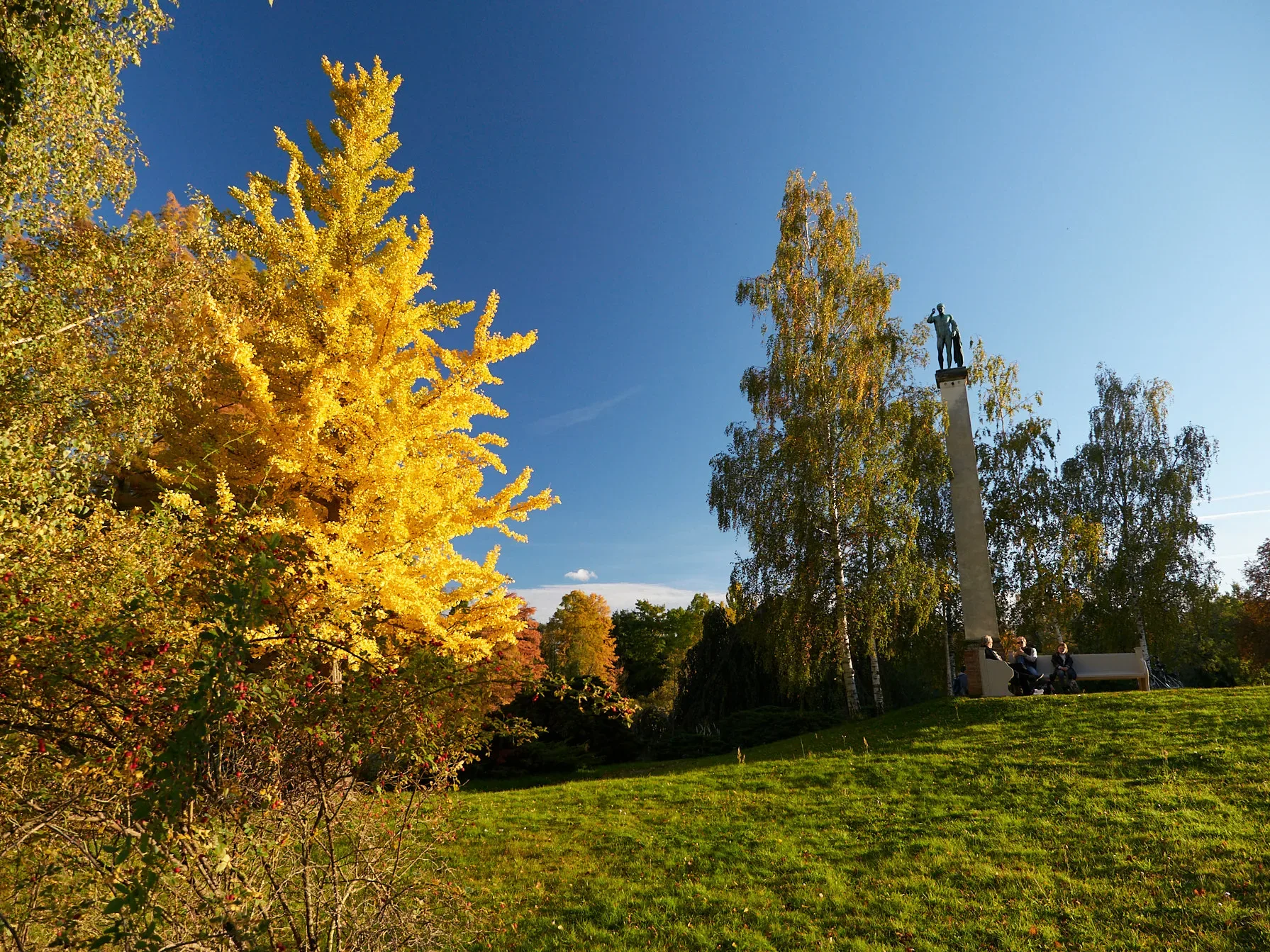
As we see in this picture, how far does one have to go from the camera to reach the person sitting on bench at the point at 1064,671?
11.6 meters

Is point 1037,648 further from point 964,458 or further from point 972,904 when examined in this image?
point 972,904

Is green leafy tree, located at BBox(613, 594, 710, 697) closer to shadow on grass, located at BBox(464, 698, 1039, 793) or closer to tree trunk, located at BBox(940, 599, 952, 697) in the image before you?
tree trunk, located at BBox(940, 599, 952, 697)

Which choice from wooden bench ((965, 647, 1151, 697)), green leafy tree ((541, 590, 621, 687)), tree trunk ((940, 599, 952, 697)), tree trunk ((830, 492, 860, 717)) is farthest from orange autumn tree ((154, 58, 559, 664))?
green leafy tree ((541, 590, 621, 687))

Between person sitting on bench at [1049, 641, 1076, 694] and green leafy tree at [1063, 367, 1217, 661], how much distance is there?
9.04 meters

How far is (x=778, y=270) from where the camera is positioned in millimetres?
15320

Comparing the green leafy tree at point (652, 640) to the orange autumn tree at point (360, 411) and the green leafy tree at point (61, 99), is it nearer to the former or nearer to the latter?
the orange autumn tree at point (360, 411)

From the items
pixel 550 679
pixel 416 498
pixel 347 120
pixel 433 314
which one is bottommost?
pixel 550 679

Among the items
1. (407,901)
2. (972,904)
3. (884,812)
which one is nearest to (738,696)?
(884,812)

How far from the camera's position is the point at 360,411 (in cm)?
670

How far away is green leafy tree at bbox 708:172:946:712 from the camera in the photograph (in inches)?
511

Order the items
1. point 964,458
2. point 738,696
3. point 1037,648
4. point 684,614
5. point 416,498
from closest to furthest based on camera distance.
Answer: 1. point 416,498
2. point 964,458
3. point 738,696
4. point 1037,648
5. point 684,614

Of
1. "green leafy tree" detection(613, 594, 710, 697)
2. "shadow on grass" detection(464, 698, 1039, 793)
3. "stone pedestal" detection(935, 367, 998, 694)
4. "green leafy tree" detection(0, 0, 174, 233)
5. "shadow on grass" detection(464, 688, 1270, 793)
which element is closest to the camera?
"green leafy tree" detection(0, 0, 174, 233)

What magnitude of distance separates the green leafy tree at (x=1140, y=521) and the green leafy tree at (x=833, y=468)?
881cm

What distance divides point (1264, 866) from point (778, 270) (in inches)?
530
